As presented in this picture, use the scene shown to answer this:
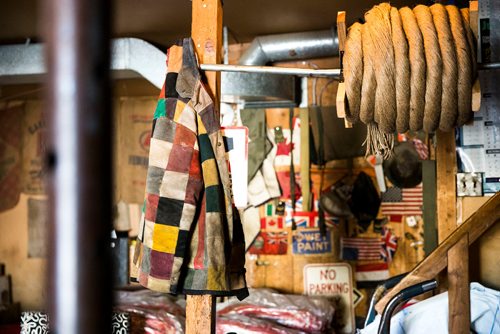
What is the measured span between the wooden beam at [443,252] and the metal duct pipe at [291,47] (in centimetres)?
236

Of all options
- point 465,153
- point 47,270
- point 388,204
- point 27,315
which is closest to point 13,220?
point 27,315

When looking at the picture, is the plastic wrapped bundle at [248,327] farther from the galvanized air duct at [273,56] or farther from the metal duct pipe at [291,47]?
the metal duct pipe at [291,47]

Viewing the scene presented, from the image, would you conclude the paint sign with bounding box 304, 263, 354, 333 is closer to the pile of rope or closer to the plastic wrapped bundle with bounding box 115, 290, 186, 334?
the plastic wrapped bundle with bounding box 115, 290, 186, 334

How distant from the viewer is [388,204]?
5047 mm

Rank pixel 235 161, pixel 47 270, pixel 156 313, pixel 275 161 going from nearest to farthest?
pixel 47 270, pixel 235 161, pixel 156 313, pixel 275 161

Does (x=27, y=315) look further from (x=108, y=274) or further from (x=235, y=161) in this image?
(x=108, y=274)

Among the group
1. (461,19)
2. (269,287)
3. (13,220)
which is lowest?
(269,287)

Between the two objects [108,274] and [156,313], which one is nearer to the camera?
[108,274]

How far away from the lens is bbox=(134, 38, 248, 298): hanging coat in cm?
229

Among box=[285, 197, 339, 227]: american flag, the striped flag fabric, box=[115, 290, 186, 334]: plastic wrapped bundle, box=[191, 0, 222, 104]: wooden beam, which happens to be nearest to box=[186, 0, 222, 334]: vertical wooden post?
box=[191, 0, 222, 104]: wooden beam

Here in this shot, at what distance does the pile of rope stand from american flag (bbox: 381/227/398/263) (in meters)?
2.67

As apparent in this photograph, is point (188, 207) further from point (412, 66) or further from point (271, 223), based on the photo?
point (271, 223)

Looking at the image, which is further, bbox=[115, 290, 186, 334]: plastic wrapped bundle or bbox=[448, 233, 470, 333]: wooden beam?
bbox=[115, 290, 186, 334]: plastic wrapped bundle

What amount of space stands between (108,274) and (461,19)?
2.28m
